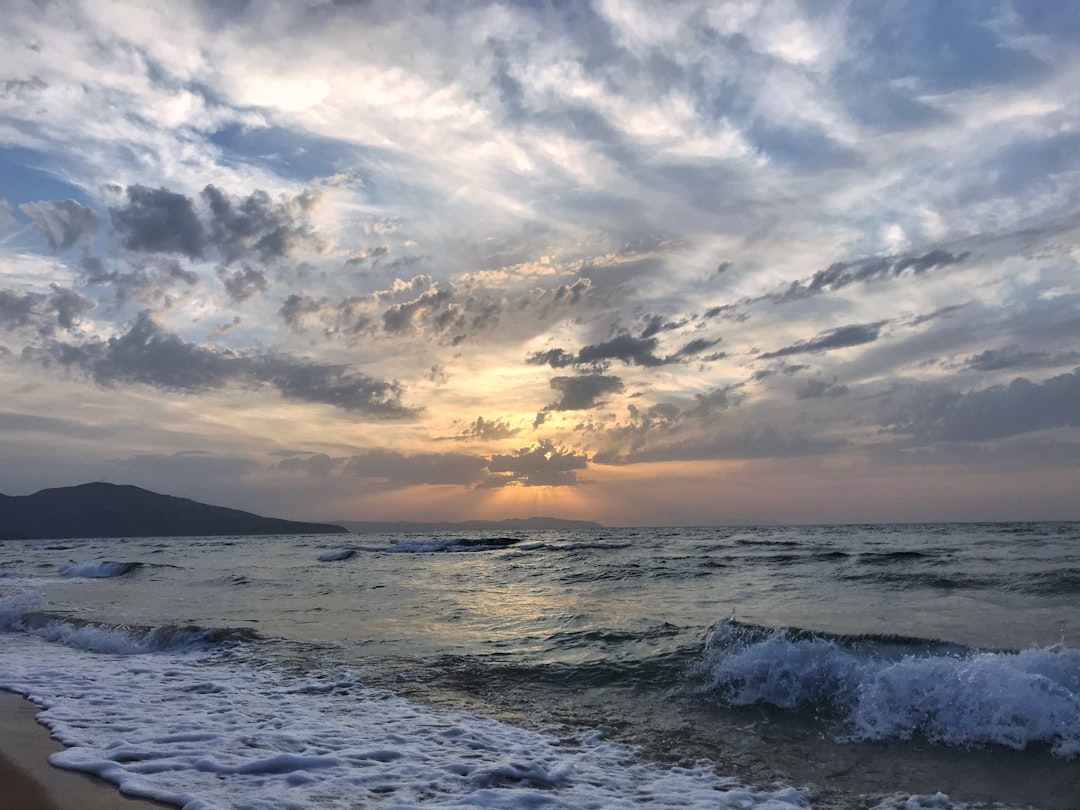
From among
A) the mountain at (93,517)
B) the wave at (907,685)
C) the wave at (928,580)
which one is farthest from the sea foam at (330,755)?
the mountain at (93,517)

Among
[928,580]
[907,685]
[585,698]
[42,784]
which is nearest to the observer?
[42,784]

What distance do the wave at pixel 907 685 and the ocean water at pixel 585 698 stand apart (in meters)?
0.04

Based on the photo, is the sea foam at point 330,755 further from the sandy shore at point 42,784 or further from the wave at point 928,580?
the wave at point 928,580

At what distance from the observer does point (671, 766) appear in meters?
7.26

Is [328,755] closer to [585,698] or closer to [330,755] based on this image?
[330,755]

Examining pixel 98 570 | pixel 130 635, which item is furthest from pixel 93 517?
pixel 130 635

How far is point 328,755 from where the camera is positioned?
7.26 meters

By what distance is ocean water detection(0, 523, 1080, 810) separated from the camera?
6559 mm

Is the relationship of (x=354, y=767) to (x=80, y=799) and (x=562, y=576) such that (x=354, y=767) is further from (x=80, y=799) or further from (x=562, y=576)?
(x=562, y=576)

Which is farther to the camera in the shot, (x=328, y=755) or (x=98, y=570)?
(x=98, y=570)

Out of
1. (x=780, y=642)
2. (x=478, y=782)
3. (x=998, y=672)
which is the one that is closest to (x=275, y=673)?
(x=478, y=782)

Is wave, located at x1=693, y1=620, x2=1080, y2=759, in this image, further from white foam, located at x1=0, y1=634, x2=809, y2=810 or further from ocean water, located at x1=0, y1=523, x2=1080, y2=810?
white foam, located at x1=0, y1=634, x2=809, y2=810

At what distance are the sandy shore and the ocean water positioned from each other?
0.61ft

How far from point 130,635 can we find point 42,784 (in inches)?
407
